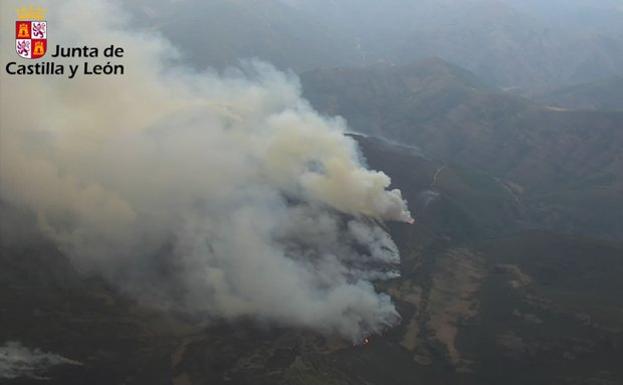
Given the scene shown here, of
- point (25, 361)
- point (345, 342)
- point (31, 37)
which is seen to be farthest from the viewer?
point (345, 342)

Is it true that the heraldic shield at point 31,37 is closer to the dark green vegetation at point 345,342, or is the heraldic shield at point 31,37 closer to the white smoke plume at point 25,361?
the dark green vegetation at point 345,342

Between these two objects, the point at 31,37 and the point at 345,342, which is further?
the point at 345,342

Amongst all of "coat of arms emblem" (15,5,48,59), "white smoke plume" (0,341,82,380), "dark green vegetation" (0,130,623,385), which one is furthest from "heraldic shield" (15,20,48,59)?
"white smoke plume" (0,341,82,380)

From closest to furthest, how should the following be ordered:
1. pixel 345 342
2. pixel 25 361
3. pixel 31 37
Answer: pixel 25 361, pixel 31 37, pixel 345 342

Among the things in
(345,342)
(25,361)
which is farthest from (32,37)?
(345,342)

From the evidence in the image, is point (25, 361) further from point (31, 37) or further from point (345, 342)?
point (345, 342)

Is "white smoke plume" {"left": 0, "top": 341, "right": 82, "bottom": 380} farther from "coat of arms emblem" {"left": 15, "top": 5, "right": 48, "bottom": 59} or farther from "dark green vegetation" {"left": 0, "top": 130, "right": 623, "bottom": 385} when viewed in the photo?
"coat of arms emblem" {"left": 15, "top": 5, "right": 48, "bottom": 59}

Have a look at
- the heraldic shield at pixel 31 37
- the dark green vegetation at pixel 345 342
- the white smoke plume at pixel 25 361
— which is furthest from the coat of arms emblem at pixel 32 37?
the white smoke plume at pixel 25 361

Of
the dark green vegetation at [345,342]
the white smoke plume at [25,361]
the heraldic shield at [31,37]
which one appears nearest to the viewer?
the white smoke plume at [25,361]
